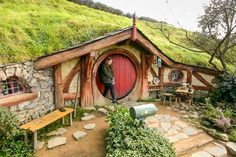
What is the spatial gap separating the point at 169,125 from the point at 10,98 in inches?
208

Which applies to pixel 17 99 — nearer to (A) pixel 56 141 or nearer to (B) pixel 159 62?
(A) pixel 56 141

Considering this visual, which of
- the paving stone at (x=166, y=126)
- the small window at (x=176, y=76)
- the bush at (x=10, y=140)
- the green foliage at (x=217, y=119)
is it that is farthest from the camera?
the small window at (x=176, y=76)

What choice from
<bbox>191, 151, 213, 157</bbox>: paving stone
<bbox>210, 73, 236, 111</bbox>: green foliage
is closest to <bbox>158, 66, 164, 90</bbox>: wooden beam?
<bbox>210, 73, 236, 111</bbox>: green foliage

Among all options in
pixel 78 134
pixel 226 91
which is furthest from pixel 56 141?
pixel 226 91

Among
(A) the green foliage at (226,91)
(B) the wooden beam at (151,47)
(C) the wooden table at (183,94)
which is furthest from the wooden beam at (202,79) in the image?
(B) the wooden beam at (151,47)

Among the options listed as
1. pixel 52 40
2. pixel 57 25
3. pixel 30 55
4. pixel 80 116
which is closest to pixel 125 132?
pixel 80 116

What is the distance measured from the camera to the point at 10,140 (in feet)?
21.3

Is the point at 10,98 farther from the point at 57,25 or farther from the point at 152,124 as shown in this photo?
the point at 152,124

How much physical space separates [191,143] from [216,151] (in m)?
0.75

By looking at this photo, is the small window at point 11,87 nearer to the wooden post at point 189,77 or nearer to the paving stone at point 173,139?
the paving stone at point 173,139

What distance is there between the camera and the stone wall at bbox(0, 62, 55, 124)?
717 centimetres

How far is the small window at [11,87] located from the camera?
7070 millimetres

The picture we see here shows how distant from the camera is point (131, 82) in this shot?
10797mm

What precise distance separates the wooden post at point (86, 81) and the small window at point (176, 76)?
4.31 m
